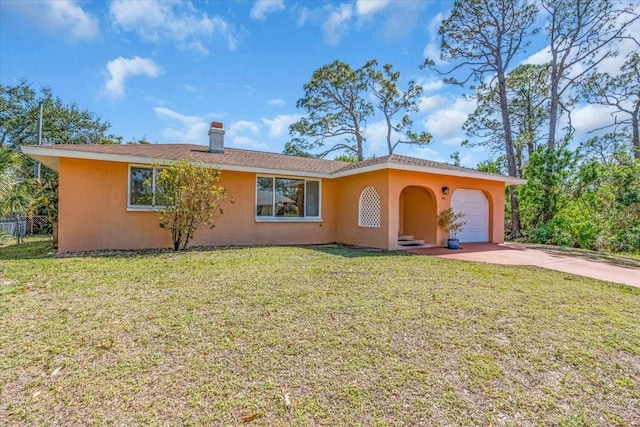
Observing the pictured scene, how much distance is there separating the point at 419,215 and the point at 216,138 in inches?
343

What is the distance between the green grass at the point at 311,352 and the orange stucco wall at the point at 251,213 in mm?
3789

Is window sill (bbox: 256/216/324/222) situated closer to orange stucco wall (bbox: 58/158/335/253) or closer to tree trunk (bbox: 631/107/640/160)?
orange stucco wall (bbox: 58/158/335/253)

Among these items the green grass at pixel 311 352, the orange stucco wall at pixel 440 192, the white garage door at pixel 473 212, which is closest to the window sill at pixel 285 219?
the orange stucco wall at pixel 440 192

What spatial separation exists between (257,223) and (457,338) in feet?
29.4

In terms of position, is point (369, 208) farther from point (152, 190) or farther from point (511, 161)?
point (511, 161)

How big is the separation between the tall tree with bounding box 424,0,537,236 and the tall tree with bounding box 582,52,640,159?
6.75m

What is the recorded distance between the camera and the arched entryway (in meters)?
12.4

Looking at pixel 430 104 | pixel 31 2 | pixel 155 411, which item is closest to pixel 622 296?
pixel 155 411

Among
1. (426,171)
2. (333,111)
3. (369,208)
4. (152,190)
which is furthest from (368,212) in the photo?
(333,111)

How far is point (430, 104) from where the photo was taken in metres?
25.7

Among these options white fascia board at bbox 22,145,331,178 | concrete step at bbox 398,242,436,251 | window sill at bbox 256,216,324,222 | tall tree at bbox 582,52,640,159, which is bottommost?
concrete step at bbox 398,242,436,251


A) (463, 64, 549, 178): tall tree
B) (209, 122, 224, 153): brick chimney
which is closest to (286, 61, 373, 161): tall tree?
(463, 64, 549, 178): tall tree

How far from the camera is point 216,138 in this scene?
13141 millimetres

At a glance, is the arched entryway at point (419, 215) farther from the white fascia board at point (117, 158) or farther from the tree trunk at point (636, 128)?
the tree trunk at point (636, 128)
